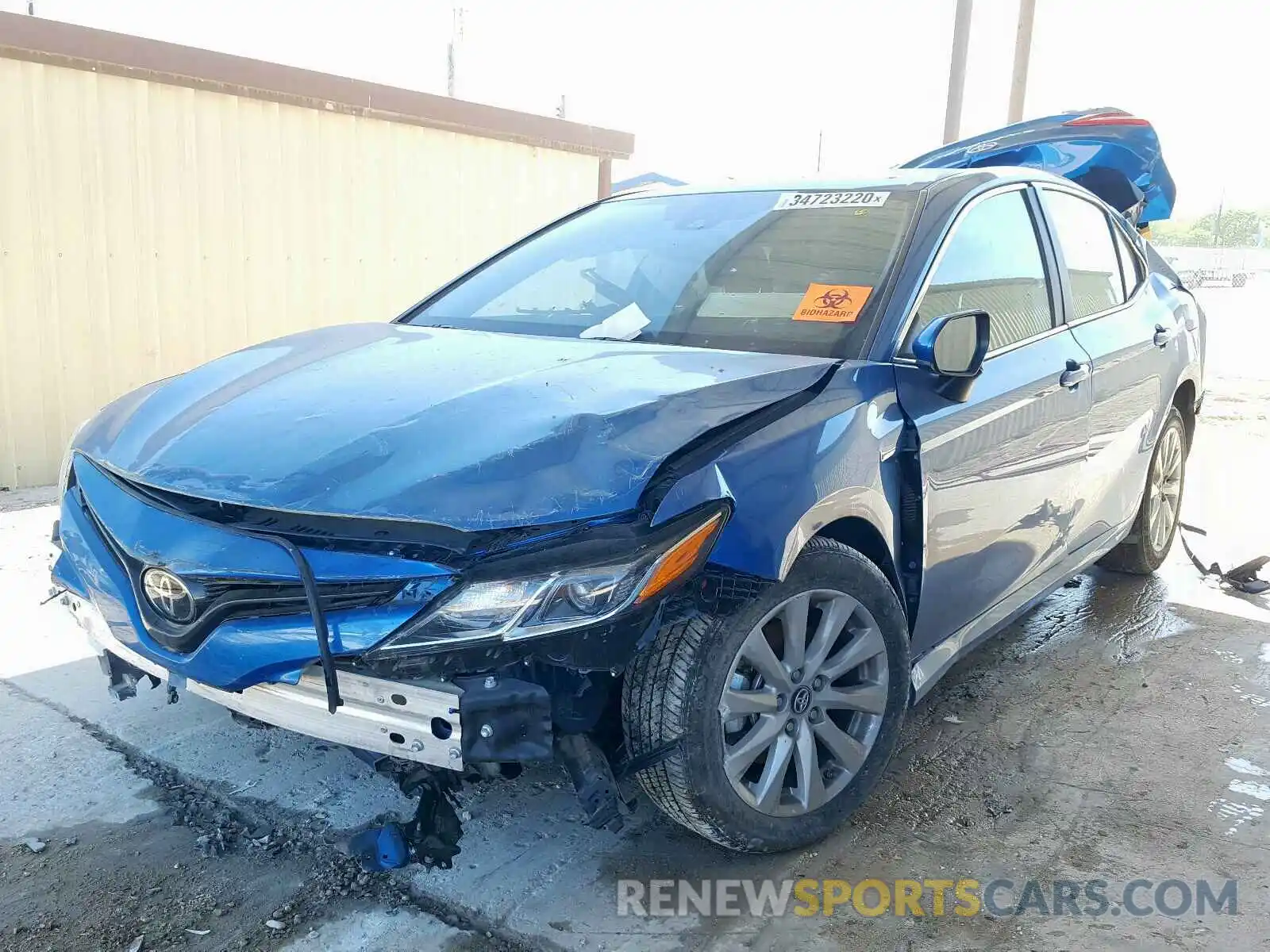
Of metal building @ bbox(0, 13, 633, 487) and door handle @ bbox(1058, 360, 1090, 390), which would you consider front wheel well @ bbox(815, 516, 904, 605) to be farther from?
metal building @ bbox(0, 13, 633, 487)

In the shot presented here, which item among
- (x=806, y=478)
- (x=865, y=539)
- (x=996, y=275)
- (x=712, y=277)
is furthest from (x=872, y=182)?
(x=806, y=478)

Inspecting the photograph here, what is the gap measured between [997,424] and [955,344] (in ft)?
1.30

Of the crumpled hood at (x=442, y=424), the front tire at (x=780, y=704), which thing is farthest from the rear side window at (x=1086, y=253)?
the front tire at (x=780, y=704)

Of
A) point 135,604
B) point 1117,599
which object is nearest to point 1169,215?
point 1117,599

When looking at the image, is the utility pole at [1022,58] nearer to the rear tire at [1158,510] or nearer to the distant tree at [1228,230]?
the rear tire at [1158,510]

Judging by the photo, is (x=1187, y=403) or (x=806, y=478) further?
(x=1187, y=403)

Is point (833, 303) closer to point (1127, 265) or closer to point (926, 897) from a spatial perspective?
point (926, 897)

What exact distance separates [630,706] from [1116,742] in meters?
1.83

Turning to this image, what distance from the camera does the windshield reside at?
2916 mm

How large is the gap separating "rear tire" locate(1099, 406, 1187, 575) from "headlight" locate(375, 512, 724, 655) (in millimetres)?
3250

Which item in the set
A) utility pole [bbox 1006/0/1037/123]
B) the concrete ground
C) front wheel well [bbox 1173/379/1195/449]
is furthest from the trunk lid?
utility pole [bbox 1006/0/1037/123]

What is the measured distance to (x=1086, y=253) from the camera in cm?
397

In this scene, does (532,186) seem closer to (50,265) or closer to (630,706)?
(50,265)

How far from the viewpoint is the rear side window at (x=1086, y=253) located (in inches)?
148
